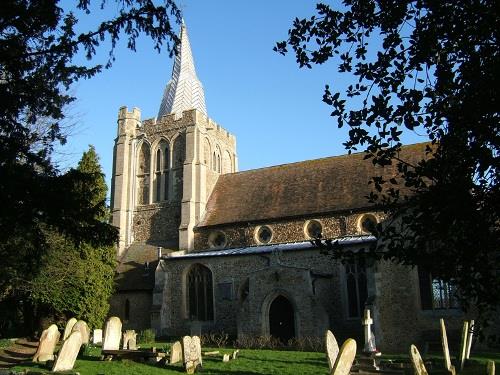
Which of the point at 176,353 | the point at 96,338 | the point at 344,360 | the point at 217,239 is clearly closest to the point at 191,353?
the point at 176,353

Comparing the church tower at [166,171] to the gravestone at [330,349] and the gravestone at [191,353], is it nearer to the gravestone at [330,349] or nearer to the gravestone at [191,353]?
the gravestone at [191,353]

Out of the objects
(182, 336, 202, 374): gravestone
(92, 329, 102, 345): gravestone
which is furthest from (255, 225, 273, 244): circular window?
(182, 336, 202, 374): gravestone

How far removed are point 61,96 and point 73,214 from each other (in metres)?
1.93

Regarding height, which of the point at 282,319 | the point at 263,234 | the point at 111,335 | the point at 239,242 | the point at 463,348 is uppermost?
the point at 263,234

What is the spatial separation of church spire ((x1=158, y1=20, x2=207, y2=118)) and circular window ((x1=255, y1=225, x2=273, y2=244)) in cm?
1237

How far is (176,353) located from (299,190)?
1411 cm

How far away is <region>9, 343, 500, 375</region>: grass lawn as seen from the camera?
1178cm

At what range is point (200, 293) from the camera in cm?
2441

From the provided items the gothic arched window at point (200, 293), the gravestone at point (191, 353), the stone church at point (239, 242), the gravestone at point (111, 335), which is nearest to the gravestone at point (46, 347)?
the gravestone at point (111, 335)

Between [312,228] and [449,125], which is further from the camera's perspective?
[312,228]

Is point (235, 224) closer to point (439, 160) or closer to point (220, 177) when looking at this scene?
point (220, 177)

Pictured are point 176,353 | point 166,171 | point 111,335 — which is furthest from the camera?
point 166,171

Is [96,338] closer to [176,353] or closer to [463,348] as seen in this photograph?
[176,353]

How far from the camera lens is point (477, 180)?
5.34m
